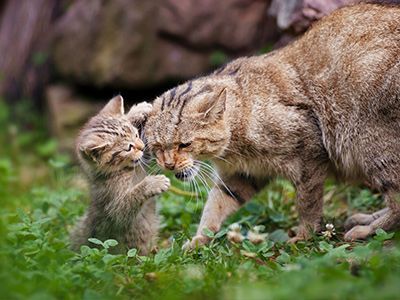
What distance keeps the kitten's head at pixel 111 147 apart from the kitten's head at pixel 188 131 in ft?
0.47

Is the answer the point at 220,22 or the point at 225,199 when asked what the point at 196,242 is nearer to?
the point at 225,199

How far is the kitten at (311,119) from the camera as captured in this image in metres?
5.62

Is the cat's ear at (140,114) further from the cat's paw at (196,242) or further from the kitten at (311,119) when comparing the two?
the cat's paw at (196,242)

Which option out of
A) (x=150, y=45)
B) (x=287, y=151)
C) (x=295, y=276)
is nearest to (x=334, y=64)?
(x=287, y=151)

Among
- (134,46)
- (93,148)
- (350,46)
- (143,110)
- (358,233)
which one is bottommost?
(358,233)

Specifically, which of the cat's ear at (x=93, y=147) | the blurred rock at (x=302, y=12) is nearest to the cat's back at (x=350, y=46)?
the blurred rock at (x=302, y=12)

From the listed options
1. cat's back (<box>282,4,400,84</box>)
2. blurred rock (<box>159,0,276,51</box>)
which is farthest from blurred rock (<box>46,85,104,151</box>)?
cat's back (<box>282,4,400,84</box>)

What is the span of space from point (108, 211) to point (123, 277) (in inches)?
55.2

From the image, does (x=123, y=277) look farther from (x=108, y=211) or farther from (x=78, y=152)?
(x=78, y=152)

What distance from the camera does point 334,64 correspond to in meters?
5.95

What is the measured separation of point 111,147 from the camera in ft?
19.5

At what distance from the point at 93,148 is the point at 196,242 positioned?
3.75 feet

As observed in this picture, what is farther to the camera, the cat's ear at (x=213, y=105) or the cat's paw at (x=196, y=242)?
the cat's ear at (x=213, y=105)

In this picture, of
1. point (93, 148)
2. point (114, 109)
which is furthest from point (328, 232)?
point (114, 109)
